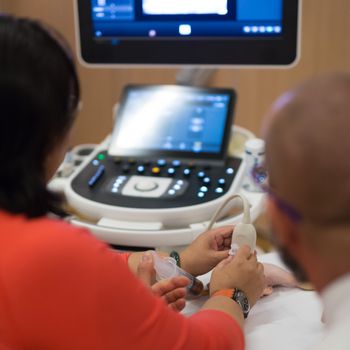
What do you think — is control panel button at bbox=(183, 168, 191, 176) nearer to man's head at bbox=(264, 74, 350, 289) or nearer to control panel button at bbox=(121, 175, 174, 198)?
control panel button at bbox=(121, 175, 174, 198)

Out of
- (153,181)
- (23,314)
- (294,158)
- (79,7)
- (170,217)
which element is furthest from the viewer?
(79,7)

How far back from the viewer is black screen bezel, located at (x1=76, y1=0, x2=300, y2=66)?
1425 millimetres

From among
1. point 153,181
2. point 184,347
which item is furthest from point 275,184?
point 153,181

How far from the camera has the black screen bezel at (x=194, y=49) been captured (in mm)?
1425

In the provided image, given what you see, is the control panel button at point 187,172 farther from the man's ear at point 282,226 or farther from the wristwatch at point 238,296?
the man's ear at point 282,226

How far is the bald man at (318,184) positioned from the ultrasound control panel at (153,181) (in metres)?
0.67

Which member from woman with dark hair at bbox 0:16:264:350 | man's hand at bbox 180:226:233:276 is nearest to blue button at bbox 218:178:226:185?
man's hand at bbox 180:226:233:276

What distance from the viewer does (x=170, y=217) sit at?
4.33 ft

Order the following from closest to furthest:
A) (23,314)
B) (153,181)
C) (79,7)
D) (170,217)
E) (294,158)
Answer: (294,158) → (23,314) → (170,217) → (153,181) → (79,7)

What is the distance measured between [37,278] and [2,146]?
17cm

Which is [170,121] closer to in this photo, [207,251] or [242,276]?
[207,251]

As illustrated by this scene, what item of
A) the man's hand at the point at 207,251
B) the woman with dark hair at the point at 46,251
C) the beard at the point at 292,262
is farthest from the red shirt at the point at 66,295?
the man's hand at the point at 207,251

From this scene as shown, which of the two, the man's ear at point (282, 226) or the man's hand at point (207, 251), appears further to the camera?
the man's hand at point (207, 251)

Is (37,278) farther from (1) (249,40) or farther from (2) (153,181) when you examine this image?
(1) (249,40)
